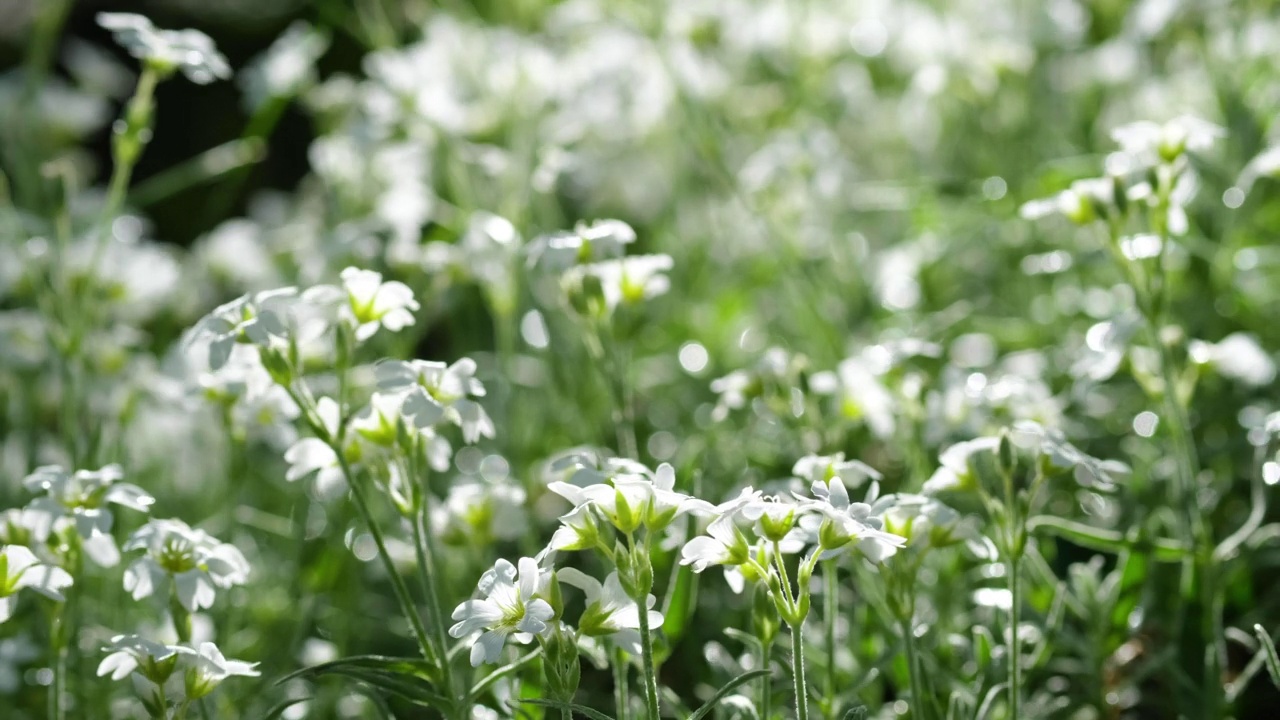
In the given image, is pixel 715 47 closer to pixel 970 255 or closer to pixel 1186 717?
pixel 970 255

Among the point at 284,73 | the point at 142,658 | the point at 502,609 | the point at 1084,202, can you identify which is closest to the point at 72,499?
the point at 142,658

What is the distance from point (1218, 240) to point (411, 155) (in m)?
1.23

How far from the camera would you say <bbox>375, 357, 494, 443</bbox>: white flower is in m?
0.93

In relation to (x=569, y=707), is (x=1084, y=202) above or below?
above

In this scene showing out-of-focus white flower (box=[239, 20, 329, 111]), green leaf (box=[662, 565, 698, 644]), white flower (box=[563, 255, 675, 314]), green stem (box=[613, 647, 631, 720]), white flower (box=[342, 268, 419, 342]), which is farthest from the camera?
out-of-focus white flower (box=[239, 20, 329, 111])

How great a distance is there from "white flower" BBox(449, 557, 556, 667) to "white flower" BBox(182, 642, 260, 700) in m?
0.18

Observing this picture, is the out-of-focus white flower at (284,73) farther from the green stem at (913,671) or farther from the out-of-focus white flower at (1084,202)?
the green stem at (913,671)

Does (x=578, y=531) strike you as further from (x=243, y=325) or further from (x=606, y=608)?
(x=243, y=325)

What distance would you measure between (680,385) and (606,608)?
1019 mm

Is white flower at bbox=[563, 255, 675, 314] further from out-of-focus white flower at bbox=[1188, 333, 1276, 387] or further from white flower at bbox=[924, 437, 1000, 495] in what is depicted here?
out-of-focus white flower at bbox=[1188, 333, 1276, 387]

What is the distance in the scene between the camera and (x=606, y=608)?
0.87 meters

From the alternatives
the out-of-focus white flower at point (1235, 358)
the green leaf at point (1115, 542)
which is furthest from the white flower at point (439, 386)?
the out-of-focus white flower at point (1235, 358)

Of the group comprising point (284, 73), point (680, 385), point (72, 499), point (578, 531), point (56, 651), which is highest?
point (284, 73)

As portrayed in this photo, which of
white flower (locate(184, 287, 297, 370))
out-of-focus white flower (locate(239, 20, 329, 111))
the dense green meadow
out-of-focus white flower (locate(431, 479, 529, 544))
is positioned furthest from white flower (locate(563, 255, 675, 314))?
out-of-focus white flower (locate(239, 20, 329, 111))
